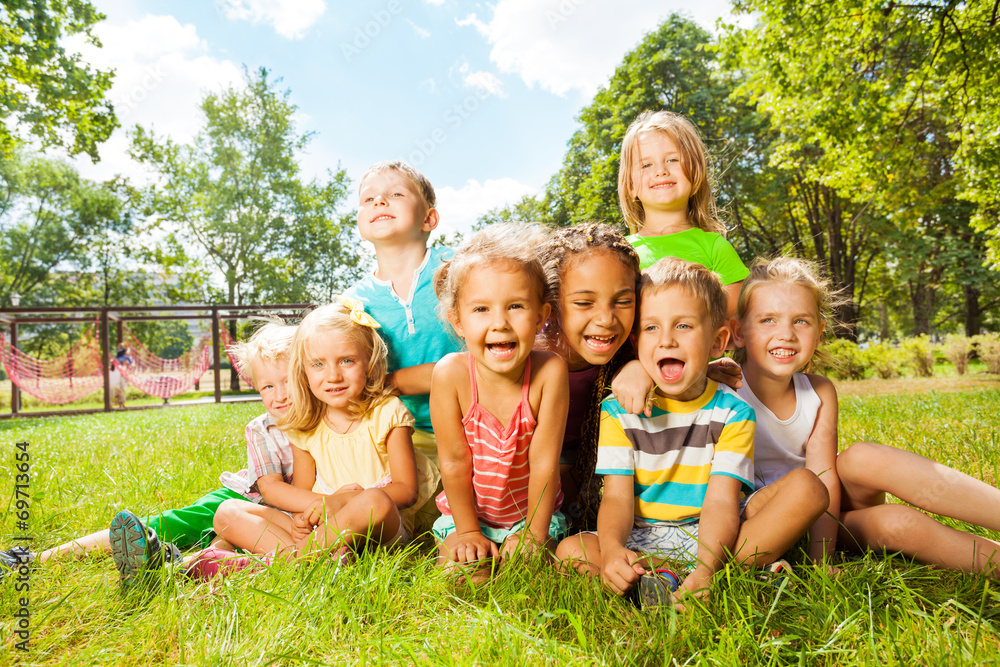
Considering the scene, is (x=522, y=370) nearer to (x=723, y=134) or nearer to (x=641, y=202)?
(x=641, y=202)

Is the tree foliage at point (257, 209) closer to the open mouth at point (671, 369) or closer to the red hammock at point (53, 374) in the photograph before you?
the red hammock at point (53, 374)

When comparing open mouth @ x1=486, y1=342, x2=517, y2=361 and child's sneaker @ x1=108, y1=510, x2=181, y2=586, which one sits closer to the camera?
child's sneaker @ x1=108, y1=510, x2=181, y2=586

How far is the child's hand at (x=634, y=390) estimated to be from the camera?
1.98m

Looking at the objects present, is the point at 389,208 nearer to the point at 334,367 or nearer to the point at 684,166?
the point at 334,367

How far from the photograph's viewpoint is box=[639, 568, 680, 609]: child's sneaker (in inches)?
63.2

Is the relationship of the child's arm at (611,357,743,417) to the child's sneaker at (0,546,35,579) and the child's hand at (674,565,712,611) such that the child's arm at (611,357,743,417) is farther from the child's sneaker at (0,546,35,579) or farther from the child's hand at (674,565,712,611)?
the child's sneaker at (0,546,35,579)

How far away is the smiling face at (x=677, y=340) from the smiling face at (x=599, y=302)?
10 cm

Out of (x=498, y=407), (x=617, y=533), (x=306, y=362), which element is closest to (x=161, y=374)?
(x=306, y=362)

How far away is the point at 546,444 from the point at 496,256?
72 cm

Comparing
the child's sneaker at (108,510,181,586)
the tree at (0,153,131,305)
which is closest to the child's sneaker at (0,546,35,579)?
the child's sneaker at (108,510,181,586)

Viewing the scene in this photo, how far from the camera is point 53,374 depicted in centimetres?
1878

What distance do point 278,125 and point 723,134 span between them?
18.9m

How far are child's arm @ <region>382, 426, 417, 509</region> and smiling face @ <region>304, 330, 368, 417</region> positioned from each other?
10.1 inches

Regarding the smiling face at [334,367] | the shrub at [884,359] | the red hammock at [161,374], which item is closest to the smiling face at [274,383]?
the smiling face at [334,367]
